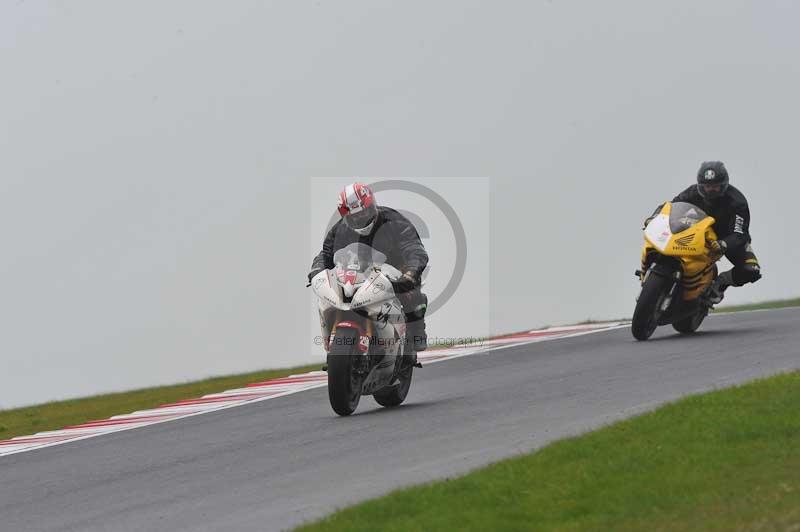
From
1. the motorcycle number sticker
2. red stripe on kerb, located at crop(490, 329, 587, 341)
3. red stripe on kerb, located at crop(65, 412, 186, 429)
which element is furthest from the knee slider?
red stripe on kerb, located at crop(65, 412, 186, 429)

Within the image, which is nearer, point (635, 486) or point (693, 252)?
point (635, 486)

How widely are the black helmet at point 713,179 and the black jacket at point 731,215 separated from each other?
0.41ft

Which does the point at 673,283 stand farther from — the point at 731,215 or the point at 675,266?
the point at 731,215

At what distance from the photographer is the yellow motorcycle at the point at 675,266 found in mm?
14180

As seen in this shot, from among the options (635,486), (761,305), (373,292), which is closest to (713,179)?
(373,292)

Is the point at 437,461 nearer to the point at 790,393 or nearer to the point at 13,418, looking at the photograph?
the point at 790,393

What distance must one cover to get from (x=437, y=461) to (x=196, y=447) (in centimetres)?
296

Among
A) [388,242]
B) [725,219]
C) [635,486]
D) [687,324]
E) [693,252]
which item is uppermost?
[388,242]

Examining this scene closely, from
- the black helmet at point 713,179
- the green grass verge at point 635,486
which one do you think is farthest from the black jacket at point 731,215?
the green grass verge at point 635,486

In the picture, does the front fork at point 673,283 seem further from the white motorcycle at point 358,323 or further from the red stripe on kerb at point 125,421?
the red stripe on kerb at point 125,421

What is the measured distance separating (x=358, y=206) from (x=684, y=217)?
496 cm

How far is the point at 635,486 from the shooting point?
684 cm

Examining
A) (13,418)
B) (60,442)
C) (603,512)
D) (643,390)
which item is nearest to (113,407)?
(13,418)

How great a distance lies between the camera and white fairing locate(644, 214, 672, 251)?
1422 cm
